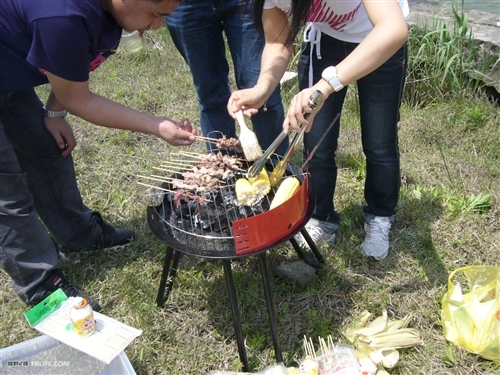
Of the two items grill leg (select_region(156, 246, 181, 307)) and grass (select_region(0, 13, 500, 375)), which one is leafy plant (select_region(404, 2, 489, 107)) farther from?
grill leg (select_region(156, 246, 181, 307))

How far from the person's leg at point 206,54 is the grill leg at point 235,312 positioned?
1.21 meters

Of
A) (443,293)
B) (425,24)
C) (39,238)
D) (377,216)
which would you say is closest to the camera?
(39,238)

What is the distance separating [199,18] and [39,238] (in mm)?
1643

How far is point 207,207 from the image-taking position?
2418mm

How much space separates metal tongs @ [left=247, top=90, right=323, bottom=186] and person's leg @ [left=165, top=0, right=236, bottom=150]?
94cm

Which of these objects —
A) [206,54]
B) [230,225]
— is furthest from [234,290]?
[206,54]

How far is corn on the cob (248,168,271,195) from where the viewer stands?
2338mm

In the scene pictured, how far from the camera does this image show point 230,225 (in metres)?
2.32

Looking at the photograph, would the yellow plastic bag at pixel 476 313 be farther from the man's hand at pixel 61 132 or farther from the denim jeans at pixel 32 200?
the man's hand at pixel 61 132

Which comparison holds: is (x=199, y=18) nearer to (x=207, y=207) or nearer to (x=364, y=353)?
(x=207, y=207)

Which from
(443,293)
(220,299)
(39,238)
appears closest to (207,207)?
(220,299)

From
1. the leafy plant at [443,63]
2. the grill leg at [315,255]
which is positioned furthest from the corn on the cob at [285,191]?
the leafy plant at [443,63]

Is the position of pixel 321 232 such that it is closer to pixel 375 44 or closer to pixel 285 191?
pixel 285 191

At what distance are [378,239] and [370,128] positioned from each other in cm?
79
